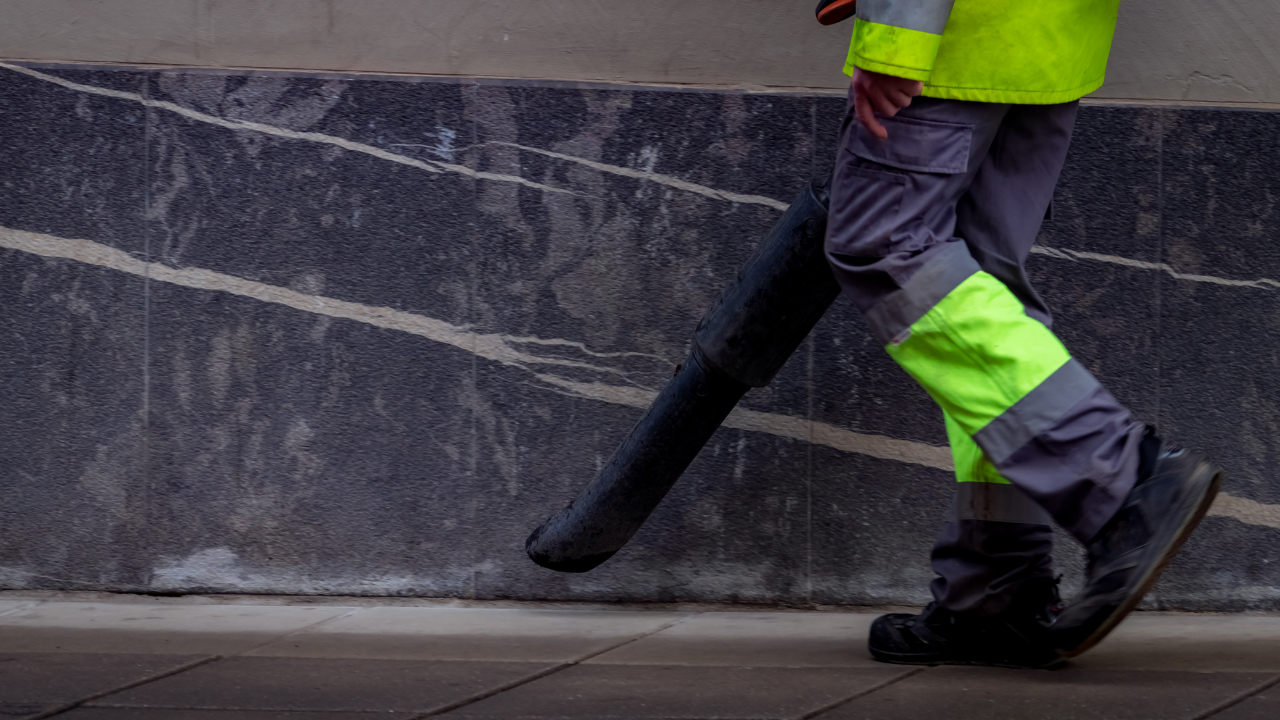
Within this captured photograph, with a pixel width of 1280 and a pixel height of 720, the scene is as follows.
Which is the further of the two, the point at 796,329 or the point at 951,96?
the point at 796,329

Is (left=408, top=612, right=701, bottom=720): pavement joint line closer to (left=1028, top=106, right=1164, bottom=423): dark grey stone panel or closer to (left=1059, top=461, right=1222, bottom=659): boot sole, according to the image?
(left=1059, top=461, right=1222, bottom=659): boot sole

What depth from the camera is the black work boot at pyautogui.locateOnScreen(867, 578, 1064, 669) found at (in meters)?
2.66

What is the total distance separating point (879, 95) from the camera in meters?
2.28

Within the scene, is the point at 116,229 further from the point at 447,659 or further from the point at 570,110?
the point at 447,659

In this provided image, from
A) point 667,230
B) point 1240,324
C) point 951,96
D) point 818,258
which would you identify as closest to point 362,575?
point 667,230

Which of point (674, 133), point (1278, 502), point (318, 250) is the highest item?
point (674, 133)

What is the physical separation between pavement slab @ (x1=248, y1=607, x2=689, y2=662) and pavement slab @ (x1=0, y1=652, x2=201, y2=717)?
241mm

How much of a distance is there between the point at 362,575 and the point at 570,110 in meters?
1.29

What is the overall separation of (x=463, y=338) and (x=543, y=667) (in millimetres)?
951

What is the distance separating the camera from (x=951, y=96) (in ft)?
7.70

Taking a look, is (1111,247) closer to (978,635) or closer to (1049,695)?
(978,635)

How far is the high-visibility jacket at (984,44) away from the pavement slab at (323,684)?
1385 millimetres

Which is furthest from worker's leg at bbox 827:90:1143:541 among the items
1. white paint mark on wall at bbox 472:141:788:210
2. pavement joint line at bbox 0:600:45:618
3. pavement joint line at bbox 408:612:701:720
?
pavement joint line at bbox 0:600:45:618

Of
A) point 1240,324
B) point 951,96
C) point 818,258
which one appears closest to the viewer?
point 951,96
